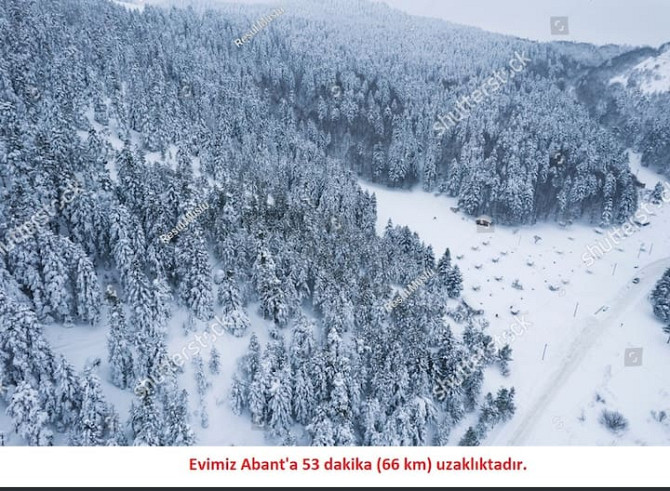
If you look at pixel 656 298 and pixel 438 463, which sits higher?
pixel 438 463

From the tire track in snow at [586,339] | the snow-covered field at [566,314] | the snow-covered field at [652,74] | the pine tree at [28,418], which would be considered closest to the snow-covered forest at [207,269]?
the pine tree at [28,418]

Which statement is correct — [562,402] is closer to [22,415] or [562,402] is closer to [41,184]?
[22,415]

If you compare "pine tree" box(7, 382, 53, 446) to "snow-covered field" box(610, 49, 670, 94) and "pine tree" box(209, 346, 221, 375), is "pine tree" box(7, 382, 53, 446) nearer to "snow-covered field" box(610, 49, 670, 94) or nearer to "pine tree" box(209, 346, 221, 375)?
"pine tree" box(209, 346, 221, 375)

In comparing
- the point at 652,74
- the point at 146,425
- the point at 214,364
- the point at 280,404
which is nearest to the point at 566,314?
the point at 280,404

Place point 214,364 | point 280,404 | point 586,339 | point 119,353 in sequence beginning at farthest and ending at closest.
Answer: point 586,339
point 214,364
point 280,404
point 119,353

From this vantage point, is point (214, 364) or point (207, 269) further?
point (207, 269)

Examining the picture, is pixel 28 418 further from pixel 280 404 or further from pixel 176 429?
pixel 280 404

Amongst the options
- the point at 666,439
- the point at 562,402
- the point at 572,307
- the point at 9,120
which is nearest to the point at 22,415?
the point at 9,120
